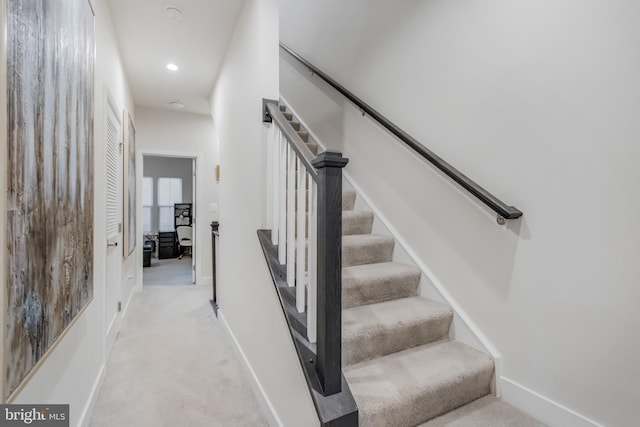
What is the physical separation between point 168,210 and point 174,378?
6665mm

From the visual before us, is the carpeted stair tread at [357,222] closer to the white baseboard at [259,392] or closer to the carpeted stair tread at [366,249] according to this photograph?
the carpeted stair tread at [366,249]

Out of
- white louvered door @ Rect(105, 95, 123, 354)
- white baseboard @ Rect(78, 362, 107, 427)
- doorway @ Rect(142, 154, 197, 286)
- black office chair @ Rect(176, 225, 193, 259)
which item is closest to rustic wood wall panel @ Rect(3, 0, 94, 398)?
white baseboard @ Rect(78, 362, 107, 427)

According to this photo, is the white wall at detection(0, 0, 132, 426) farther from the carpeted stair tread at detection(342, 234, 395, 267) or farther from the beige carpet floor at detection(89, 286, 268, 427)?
the carpeted stair tread at detection(342, 234, 395, 267)

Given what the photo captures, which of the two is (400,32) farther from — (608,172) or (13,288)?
(13,288)

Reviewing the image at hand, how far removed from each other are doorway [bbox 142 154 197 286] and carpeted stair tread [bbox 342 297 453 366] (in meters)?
5.90

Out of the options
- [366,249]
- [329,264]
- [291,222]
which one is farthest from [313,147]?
[329,264]

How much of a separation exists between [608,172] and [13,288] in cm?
204

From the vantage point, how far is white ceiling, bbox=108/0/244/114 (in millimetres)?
2268

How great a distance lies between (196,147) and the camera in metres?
4.69

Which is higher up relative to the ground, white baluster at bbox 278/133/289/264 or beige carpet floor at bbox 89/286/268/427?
white baluster at bbox 278/133/289/264

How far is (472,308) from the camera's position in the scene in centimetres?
173

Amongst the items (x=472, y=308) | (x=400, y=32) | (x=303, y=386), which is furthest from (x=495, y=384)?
(x=400, y=32)

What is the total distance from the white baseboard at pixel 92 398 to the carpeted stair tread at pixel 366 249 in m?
1.65

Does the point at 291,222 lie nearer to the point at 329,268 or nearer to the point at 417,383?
the point at 329,268
